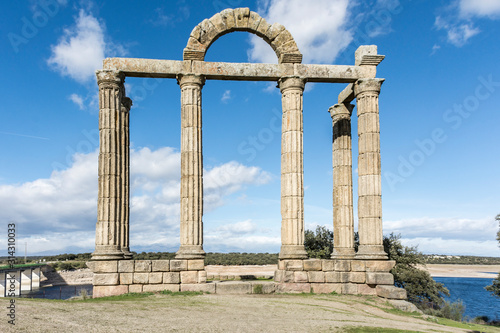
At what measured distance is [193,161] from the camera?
1936cm

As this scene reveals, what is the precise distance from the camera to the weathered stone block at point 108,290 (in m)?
17.8

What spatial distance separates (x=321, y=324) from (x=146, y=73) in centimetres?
1330

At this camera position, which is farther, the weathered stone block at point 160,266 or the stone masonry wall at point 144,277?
the weathered stone block at point 160,266

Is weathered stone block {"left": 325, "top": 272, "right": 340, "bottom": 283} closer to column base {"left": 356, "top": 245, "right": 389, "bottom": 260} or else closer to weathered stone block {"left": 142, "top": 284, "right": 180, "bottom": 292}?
column base {"left": 356, "top": 245, "right": 389, "bottom": 260}

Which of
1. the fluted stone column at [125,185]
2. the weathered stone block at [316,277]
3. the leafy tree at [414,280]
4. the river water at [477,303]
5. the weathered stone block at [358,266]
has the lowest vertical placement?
the river water at [477,303]

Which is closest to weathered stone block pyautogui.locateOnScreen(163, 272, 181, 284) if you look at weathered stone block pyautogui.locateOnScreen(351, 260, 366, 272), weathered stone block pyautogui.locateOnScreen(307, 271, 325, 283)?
weathered stone block pyautogui.locateOnScreen(307, 271, 325, 283)

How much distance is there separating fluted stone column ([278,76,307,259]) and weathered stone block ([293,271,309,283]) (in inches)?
27.2

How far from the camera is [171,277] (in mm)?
18250

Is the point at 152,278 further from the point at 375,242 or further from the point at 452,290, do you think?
the point at 452,290

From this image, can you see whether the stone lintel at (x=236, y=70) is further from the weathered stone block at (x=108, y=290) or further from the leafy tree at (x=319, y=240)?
the leafy tree at (x=319, y=240)

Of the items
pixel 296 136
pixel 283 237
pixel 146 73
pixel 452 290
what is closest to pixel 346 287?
pixel 283 237

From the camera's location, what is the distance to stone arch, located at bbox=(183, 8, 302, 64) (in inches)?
782

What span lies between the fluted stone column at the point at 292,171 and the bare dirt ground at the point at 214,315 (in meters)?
2.55

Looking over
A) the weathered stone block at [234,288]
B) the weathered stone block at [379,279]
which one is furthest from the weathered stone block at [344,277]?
the weathered stone block at [234,288]
